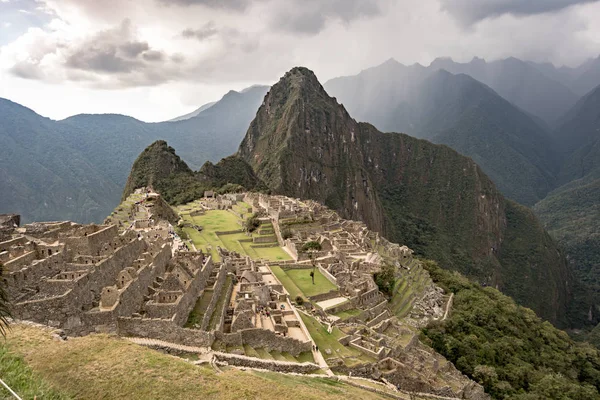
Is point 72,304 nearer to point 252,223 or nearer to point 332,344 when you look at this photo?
point 332,344

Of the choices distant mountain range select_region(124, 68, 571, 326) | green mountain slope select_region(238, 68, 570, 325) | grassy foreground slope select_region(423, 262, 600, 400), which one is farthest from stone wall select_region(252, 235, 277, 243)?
green mountain slope select_region(238, 68, 570, 325)

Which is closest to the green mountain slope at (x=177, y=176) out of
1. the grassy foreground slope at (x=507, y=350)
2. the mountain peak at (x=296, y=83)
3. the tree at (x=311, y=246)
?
the tree at (x=311, y=246)

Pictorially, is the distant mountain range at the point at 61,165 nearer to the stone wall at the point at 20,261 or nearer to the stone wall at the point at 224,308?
the stone wall at the point at 224,308

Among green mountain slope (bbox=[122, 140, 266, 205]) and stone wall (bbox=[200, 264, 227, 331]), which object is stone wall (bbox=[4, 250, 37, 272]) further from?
green mountain slope (bbox=[122, 140, 266, 205])

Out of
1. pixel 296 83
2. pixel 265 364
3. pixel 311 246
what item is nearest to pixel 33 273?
pixel 265 364

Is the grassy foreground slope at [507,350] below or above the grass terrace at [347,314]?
below

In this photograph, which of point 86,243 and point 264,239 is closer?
point 86,243

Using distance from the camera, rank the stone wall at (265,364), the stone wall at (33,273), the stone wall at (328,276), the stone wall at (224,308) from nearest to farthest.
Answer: the stone wall at (33,273), the stone wall at (265,364), the stone wall at (224,308), the stone wall at (328,276)
